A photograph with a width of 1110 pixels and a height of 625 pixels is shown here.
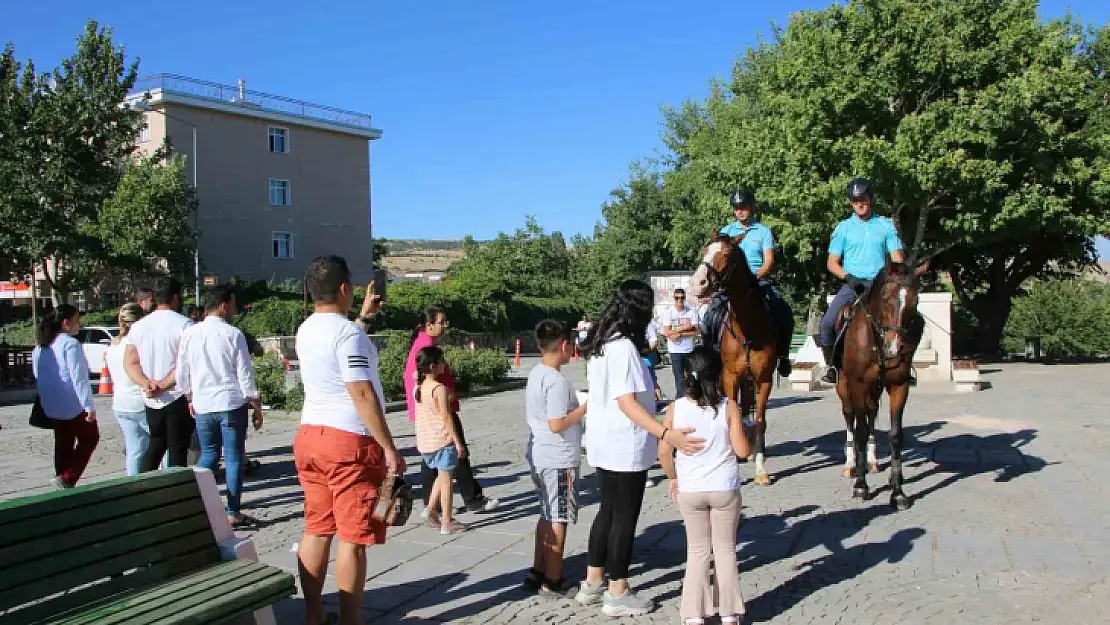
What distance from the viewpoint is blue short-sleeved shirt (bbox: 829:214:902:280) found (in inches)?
362

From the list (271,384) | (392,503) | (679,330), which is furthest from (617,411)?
(271,384)

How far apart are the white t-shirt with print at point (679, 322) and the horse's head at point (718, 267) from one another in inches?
173

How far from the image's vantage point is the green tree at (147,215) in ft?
117

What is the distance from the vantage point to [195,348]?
7.30 meters

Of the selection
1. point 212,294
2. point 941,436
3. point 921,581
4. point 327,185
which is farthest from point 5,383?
point 327,185

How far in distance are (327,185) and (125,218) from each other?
1697 centimetres

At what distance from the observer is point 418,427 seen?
288 inches

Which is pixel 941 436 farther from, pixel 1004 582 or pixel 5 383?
pixel 5 383

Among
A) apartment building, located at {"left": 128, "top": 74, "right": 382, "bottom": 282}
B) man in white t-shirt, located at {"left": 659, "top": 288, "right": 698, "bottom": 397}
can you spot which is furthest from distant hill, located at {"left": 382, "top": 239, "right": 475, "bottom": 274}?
man in white t-shirt, located at {"left": 659, "top": 288, "right": 698, "bottom": 397}

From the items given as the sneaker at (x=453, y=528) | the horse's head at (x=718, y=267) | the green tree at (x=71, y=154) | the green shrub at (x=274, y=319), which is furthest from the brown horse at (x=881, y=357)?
the green tree at (x=71, y=154)

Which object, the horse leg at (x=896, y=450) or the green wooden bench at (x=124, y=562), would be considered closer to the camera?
the green wooden bench at (x=124, y=562)

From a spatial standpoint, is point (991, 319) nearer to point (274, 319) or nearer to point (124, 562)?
point (274, 319)

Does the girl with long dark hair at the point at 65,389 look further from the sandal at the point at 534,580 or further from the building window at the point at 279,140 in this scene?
the building window at the point at 279,140

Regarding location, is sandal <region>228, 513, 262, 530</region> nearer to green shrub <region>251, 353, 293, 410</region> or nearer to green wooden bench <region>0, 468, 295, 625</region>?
green wooden bench <region>0, 468, 295, 625</region>
